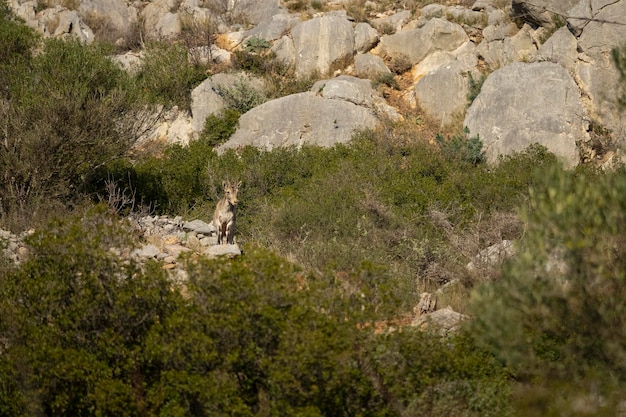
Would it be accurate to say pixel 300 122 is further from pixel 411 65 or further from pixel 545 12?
pixel 545 12

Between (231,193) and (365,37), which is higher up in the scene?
(231,193)

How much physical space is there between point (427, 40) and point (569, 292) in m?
18.4

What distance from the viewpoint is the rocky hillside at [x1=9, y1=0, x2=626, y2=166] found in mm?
19719

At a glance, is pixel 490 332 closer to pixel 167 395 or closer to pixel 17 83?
pixel 167 395

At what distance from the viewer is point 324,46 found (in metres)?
25.2

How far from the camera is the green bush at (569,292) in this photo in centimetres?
682

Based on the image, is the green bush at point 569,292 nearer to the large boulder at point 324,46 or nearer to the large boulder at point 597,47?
the large boulder at point 597,47

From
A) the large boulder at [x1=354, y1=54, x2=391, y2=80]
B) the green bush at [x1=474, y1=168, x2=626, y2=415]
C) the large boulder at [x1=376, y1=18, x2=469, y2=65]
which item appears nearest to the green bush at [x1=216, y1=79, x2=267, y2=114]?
the large boulder at [x1=354, y1=54, x2=391, y2=80]

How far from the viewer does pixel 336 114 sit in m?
21.4

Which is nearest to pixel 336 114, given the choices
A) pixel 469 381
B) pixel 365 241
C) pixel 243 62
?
pixel 243 62

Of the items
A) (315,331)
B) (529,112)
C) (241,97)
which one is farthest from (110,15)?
(315,331)

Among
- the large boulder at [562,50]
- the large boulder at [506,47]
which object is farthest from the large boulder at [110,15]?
the large boulder at [562,50]

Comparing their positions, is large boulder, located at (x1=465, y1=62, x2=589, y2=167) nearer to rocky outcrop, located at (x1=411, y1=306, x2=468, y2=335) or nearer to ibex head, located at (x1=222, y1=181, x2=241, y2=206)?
ibex head, located at (x1=222, y1=181, x2=241, y2=206)

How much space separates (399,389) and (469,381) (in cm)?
78
